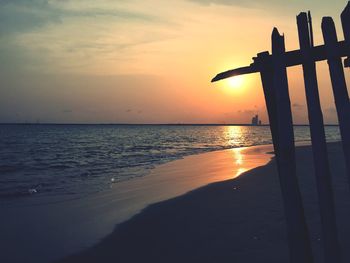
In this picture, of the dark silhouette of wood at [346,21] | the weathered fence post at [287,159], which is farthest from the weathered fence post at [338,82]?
the weathered fence post at [287,159]

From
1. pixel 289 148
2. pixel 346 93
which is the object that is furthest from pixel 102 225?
pixel 346 93

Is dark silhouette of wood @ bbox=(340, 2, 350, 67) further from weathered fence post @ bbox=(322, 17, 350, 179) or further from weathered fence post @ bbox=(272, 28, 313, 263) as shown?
weathered fence post @ bbox=(272, 28, 313, 263)

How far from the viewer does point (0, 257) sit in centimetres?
709

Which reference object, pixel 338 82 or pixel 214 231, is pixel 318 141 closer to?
pixel 338 82

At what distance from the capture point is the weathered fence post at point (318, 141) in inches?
138

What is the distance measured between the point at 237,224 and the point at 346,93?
5060 millimetres

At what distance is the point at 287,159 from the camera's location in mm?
A: 3688

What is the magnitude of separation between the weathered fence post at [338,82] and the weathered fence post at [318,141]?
0.17 meters

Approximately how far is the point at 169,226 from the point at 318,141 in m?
5.44

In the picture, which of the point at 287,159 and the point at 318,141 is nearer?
the point at 318,141

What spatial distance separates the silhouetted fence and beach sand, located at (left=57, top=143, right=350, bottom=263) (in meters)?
2.24

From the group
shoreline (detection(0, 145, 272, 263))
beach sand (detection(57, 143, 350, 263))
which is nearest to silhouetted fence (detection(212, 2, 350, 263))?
beach sand (detection(57, 143, 350, 263))

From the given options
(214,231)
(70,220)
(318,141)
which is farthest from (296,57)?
(70,220)

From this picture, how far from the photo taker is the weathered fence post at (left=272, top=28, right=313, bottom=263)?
362cm
